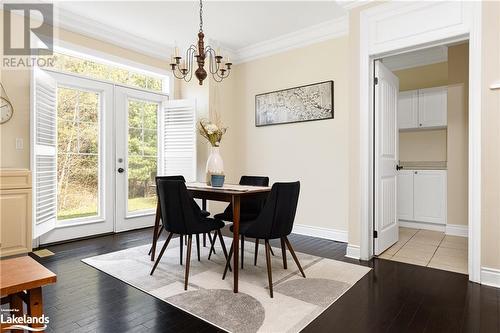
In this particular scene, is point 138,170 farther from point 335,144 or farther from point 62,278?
point 335,144

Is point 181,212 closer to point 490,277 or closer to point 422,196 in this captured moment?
point 490,277

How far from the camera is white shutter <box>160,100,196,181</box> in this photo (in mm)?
4734

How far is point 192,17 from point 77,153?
2382mm

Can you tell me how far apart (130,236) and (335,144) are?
123 inches

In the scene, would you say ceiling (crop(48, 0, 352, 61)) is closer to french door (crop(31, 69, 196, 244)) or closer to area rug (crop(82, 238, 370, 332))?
french door (crop(31, 69, 196, 244))

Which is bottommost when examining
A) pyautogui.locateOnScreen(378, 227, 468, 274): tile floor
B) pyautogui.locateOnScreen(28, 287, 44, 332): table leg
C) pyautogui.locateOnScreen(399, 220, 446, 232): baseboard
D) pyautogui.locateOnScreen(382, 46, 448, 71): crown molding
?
pyautogui.locateOnScreen(378, 227, 468, 274): tile floor

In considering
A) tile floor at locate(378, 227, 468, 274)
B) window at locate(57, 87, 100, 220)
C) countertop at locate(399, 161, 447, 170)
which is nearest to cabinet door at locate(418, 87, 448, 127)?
countertop at locate(399, 161, 447, 170)

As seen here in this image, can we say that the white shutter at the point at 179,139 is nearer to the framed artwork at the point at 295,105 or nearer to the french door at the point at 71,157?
the french door at the point at 71,157

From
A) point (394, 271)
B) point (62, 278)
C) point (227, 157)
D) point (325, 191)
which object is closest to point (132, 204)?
point (227, 157)

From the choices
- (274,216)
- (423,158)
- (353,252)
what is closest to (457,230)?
(423,158)

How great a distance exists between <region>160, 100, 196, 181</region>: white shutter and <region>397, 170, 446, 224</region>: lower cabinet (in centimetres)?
351

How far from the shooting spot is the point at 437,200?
183 inches

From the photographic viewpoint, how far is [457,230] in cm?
430

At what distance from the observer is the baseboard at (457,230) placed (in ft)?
13.9
